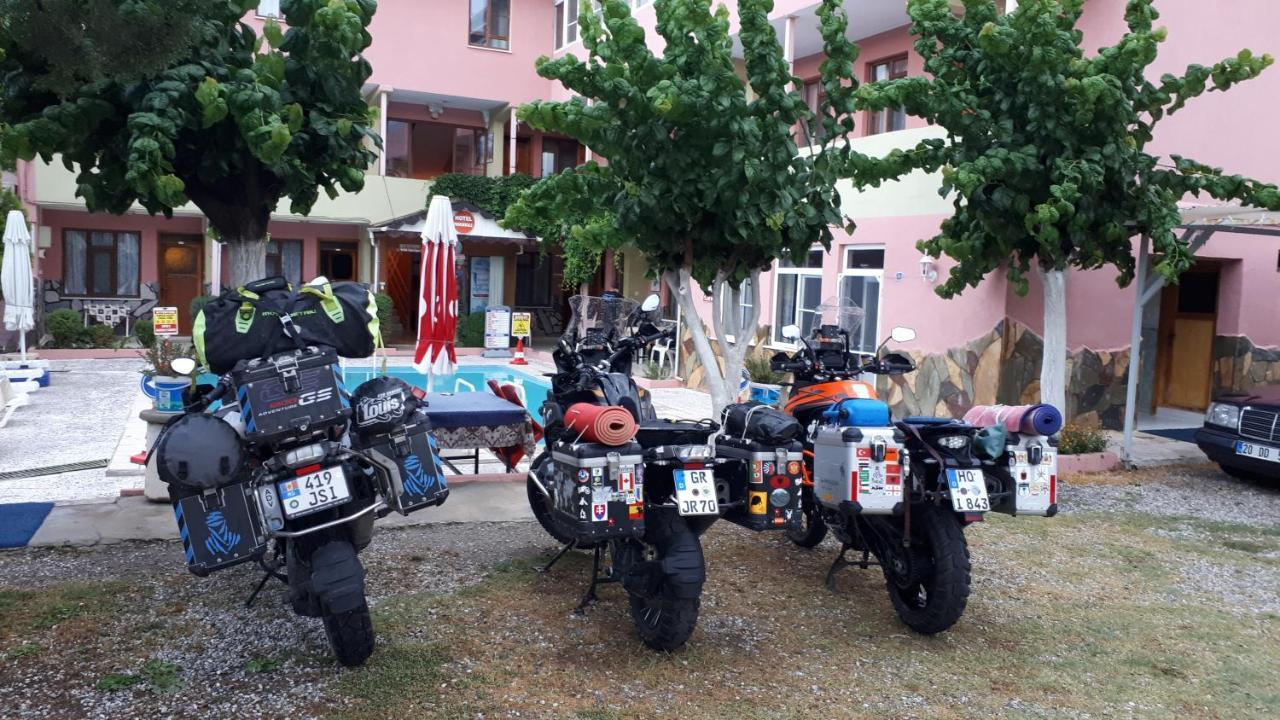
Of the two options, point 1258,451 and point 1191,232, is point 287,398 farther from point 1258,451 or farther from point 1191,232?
point 1191,232

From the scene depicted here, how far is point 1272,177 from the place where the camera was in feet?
39.4

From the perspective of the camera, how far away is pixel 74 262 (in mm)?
20953

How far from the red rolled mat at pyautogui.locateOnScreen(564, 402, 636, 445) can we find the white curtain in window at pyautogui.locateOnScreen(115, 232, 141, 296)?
67.2 ft

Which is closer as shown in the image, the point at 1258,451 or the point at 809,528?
the point at 809,528

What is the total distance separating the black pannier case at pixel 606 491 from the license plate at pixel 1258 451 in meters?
6.76

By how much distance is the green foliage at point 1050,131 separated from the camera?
7859mm

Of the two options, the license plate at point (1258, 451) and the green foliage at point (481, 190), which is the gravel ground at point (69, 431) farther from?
the license plate at point (1258, 451)

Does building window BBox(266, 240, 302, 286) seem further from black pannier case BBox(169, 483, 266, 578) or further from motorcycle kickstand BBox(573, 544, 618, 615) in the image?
black pannier case BBox(169, 483, 266, 578)

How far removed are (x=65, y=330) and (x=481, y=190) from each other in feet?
27.6

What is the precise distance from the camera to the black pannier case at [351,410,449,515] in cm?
422

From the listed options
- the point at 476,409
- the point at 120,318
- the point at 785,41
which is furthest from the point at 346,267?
the point at 476,409

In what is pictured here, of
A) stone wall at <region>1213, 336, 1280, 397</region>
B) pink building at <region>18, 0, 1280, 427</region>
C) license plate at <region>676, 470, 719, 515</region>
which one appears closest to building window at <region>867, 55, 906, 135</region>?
pink building at <region>18, 0, 1280, 427</region>

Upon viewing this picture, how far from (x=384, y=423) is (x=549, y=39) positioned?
20140mm

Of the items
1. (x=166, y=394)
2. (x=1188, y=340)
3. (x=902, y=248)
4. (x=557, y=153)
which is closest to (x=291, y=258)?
(x=557, y=153)
